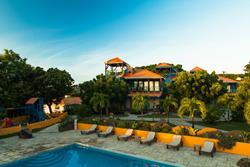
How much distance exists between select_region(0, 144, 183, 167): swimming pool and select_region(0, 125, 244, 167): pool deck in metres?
0.54

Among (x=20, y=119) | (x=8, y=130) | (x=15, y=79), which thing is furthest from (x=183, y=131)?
(x=15, y=79)

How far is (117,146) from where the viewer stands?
56.0 ft

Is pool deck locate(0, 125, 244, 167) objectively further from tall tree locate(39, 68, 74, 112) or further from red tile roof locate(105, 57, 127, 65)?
red tile roof locate(105, 57, 127, 65)

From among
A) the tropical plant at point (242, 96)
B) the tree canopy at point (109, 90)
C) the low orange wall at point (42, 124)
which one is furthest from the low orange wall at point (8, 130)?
the tropical plant at point (242, 96)

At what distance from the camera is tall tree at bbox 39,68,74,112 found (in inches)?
1272

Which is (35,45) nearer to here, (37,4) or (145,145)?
(37,4)

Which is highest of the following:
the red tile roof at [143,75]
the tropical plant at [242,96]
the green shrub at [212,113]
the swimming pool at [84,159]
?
the red tile roof at [143,75]

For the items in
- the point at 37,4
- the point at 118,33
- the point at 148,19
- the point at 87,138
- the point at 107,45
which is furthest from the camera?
the point at 107,45

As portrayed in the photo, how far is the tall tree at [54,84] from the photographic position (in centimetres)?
3232

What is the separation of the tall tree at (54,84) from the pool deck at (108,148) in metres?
11.2

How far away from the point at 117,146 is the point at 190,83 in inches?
722

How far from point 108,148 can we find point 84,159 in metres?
2.09

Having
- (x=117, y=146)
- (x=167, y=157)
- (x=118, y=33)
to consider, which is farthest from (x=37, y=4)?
(x=167, y=157)

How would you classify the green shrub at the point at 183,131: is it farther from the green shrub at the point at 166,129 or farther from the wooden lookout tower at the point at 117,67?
the wooden lookout tower at the point at 117,67
